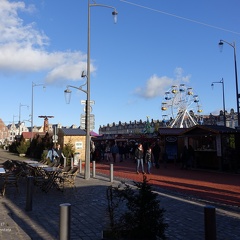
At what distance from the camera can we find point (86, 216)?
25.7 feet

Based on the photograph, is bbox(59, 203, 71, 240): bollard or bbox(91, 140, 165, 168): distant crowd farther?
bbox(91, 140, 165, 168): distant crowd

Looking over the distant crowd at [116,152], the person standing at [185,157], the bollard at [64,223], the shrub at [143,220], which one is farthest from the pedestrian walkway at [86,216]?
the distant crowd at [116,152]

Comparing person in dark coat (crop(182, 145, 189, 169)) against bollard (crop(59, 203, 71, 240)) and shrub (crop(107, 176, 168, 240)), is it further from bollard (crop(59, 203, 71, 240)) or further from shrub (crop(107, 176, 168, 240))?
bollard (crop(59, 203, 71, 240))

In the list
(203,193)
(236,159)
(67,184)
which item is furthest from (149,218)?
(236,159)

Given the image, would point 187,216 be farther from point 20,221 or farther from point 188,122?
point 188,122

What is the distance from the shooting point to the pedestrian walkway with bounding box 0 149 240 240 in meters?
6.34

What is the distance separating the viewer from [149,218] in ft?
17.7

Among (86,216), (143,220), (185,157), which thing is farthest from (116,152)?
(143,220)

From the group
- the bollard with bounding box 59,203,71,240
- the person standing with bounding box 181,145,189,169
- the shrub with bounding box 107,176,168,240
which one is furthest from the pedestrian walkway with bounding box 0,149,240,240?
the person standing with bounding box 181,145,189,169

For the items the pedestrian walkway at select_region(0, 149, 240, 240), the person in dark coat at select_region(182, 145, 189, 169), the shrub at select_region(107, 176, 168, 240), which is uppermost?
the person in dark coat at select_region(182, 145, 189, 169)

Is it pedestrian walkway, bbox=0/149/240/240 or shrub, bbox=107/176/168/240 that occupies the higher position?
shrub, bbox=107/176/168/240

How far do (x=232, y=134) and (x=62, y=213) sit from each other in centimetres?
1819

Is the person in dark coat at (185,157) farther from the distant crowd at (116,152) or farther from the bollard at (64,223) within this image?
the bollard at (64,223)

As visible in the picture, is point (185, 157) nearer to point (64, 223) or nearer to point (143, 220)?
point (143, 220)
